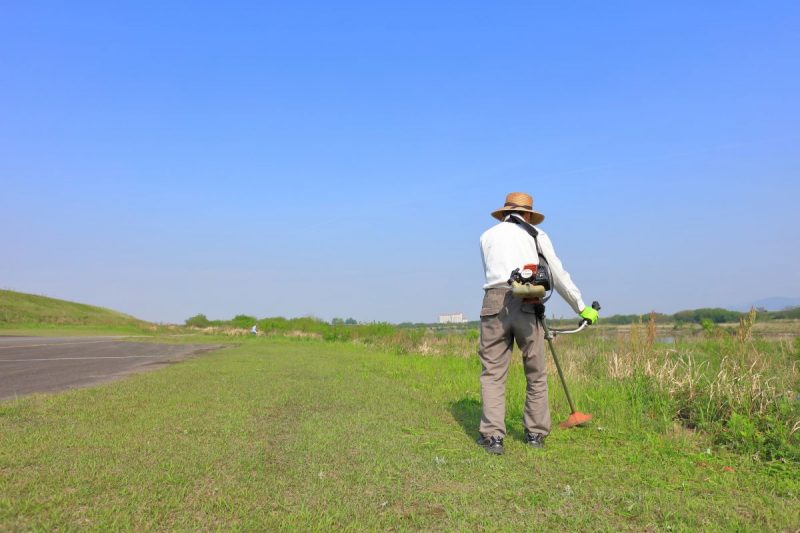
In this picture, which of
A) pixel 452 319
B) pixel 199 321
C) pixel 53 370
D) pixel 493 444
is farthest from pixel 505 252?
pixel 199 321

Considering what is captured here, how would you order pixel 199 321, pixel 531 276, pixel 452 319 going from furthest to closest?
1. pixel 199 321
2. pixel 452 319
3. pixel 531 276

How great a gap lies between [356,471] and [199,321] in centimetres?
6095

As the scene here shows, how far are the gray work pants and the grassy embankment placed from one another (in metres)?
36.9

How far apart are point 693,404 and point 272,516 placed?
17.2 ft

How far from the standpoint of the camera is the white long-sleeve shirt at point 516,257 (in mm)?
5027

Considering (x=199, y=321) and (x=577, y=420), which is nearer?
(x=577, y=420)

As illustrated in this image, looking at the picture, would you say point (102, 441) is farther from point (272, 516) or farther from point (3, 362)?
point (3, 362)

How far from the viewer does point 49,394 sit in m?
7.39

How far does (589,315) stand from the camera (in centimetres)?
495

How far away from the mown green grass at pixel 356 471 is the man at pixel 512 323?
1.03 ft

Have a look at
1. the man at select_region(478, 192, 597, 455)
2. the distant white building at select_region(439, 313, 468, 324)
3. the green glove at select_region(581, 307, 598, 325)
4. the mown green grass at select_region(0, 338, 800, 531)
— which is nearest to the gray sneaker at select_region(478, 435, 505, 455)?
the man at select_region(478, 192, 597, 455)

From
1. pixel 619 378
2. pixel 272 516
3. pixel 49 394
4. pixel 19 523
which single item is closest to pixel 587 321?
pixel 272 516

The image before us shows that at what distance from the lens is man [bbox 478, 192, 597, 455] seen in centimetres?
493

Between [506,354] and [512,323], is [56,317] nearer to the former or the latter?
[506,354]
